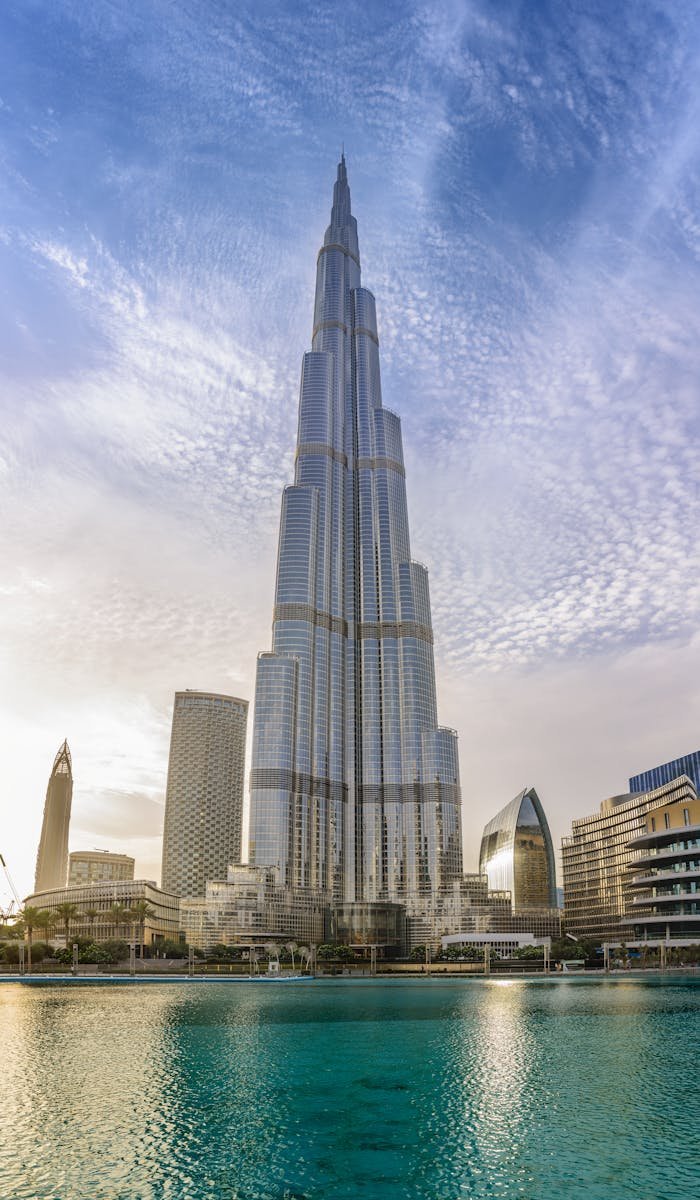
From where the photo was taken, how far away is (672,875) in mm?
157500

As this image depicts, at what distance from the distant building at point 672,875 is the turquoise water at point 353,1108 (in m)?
80.3

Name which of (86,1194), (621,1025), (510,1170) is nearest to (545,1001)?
(621,1025)

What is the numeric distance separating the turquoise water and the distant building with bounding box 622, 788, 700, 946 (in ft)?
263

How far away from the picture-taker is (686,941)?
154875 mm

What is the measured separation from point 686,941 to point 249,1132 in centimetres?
13911

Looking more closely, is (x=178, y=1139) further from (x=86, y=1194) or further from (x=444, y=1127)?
(x=444, y=1127)

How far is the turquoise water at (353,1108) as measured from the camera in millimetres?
30812

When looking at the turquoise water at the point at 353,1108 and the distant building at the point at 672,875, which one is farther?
the distant building at the point at 672,875

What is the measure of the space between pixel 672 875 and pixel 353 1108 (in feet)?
433

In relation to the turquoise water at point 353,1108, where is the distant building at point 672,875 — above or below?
above

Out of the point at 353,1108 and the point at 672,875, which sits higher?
the point at 672,875

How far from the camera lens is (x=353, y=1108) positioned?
41.9 metres

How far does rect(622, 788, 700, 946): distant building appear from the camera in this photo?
15512 centimetres

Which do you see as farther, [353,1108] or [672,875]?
[672,875]
